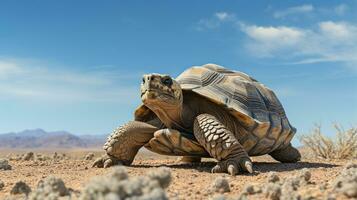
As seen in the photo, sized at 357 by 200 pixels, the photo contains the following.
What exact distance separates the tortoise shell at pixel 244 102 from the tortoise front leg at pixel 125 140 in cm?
60

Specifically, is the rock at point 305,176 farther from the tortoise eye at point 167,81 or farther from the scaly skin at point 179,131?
the tortoise eye at point 167,81

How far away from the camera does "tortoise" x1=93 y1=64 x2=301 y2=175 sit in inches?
257

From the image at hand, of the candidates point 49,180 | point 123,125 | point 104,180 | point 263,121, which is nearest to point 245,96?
point 263,121

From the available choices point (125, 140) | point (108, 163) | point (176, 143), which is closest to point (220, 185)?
point (176, 143)

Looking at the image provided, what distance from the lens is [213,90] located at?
24.1 ft

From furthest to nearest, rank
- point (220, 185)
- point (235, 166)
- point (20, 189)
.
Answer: point (235, 166) < point (20, 189) < point (220, 185)

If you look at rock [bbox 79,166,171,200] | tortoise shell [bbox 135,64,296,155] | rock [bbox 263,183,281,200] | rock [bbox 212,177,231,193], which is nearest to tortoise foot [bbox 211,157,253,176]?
tortoise shell [bbox 135,64,296,155]

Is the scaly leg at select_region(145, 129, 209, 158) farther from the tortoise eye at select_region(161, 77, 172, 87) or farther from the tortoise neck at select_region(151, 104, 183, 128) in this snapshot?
the tortoise eye at select_region(161, 77, 172, 87)

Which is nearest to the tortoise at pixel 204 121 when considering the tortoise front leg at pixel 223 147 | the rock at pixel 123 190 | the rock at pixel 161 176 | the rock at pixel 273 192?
the tortoise front leg at pixel 223 147

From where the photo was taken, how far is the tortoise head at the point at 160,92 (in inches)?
258

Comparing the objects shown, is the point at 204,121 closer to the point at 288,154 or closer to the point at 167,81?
the point at 167,81

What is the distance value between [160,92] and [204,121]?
793mm

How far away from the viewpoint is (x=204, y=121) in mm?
6648

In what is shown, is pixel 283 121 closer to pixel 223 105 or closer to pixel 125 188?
pixel 223 105
